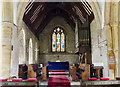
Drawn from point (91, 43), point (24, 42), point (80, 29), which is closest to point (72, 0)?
point (80, 29)

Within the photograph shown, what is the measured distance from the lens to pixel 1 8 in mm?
6391

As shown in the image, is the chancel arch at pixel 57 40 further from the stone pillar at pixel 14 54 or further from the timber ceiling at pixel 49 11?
the stone pillar at pixel 14 54

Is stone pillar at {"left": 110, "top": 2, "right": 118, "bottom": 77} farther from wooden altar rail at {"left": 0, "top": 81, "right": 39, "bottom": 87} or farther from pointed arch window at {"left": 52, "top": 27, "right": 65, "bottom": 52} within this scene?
pointed arch window at {"left": 52, "top": 27, "right": 65, "bottom": 52}

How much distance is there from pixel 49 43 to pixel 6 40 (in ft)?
37.5

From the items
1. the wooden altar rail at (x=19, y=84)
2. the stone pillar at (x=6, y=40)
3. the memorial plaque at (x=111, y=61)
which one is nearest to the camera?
the wooden altar rail at (x=19, y=84)

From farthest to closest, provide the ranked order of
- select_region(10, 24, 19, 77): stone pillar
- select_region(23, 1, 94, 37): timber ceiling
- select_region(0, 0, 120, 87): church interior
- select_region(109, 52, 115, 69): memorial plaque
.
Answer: select_region(23, 1, 94, 37): timber ceiling < select_region(109, 52, 115, 69): memorial plaque < select_region(10, 24, 19, 77): stone pillar < select_region(0, 0, 120, 87): church interior

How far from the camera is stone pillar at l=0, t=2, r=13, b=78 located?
632 centimetres

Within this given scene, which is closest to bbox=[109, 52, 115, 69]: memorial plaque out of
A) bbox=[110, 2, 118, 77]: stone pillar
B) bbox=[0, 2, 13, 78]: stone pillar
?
bbox=[110, 2, 118, 77]: stone pillar

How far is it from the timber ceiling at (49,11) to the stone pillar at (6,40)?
10.5 ft

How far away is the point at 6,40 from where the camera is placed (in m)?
6.38

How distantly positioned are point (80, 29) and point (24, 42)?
4.58 metres

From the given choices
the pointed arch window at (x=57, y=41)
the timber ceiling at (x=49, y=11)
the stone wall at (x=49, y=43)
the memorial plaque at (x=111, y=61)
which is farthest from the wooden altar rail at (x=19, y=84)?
the pointed arch window at (x=57, y=41)

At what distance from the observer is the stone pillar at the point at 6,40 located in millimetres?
6320

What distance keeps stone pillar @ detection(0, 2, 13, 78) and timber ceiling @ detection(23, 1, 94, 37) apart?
3214mm
